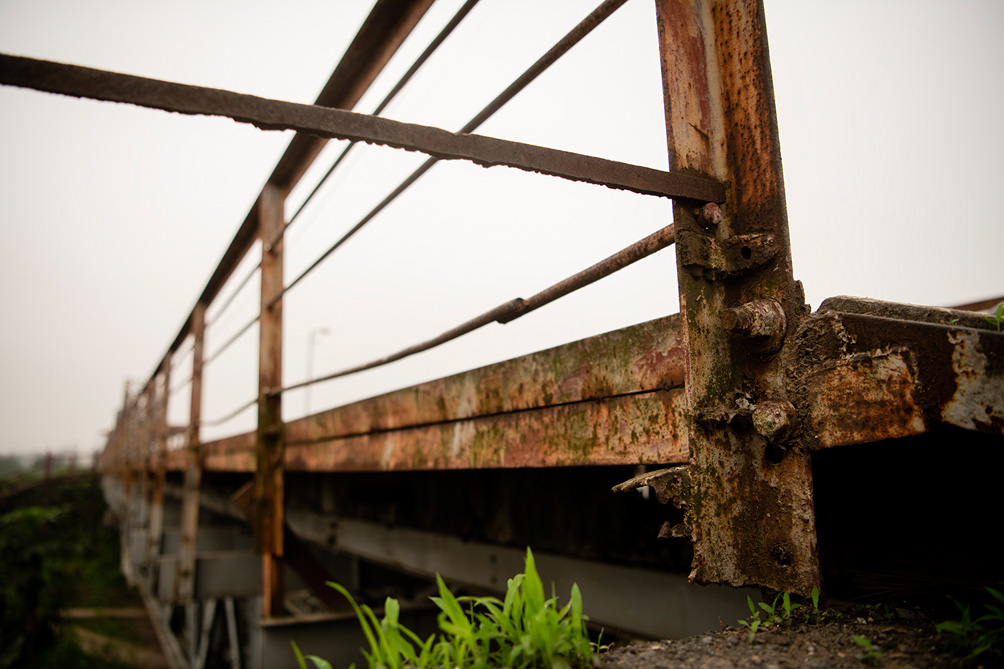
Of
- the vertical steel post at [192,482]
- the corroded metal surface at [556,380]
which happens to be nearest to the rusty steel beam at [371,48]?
the corroded metal surface at [556,380]

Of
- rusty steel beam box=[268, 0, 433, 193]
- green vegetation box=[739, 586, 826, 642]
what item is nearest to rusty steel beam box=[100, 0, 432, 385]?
rusty steel beam box=[268, 0, 433, 193]

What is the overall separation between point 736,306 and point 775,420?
243mm

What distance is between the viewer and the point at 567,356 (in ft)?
5.38

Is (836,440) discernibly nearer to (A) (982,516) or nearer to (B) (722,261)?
(B) (722,261)

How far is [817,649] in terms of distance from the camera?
0.99m

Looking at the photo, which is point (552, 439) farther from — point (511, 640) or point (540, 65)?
point (540, 65)

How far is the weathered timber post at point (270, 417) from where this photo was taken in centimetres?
335

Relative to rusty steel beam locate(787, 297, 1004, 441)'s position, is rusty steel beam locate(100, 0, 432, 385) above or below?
above

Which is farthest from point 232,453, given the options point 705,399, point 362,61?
point 705,399

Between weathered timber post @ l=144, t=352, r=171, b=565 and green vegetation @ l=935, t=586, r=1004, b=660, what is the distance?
8301 mm

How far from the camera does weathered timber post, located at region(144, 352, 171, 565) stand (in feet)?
25.9

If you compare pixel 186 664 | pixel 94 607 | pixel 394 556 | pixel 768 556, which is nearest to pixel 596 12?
pixel 768 556

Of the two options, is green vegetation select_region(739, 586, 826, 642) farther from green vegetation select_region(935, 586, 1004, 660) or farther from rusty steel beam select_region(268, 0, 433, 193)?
rusty steel beam select_region(268, 0, 433, 193)

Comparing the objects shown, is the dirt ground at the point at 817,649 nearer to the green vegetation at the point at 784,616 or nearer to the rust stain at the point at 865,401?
the green vegetation at the point at 784,616
